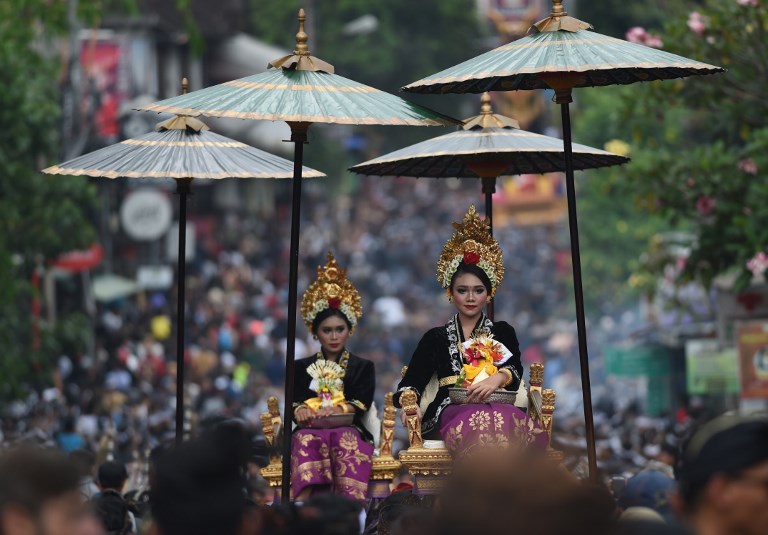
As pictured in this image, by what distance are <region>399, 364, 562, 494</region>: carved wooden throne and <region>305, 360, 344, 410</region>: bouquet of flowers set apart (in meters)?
0.78

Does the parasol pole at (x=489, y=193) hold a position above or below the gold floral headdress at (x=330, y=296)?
above

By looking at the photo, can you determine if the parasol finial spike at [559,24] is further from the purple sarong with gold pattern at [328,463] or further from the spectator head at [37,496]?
the spectator head at [37,496]

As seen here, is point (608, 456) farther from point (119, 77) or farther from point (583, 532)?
point (119, 77)

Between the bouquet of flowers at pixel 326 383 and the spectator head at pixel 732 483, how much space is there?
5.21m

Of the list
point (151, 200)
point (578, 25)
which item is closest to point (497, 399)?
point (578, 25)

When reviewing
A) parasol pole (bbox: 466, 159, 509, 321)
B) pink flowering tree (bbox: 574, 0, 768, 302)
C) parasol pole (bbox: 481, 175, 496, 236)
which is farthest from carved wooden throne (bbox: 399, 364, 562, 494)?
pink flowering tree (bbox: 574, 0, 768, 302)

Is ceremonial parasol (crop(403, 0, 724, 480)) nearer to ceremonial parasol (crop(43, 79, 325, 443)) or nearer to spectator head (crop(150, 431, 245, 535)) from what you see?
ceremonial parasol (crop(43, 79, 325, 443))

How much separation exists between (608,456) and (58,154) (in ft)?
33.4

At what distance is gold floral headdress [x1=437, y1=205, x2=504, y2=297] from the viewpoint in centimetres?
984

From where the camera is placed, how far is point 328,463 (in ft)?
32.7

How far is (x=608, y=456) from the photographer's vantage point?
1752 centimetres

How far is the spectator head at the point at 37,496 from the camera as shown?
15.6 feet

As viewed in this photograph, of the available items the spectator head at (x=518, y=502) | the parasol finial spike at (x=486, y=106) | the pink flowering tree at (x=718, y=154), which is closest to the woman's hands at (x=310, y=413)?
the parasol finial spike at (x=486, y=106)

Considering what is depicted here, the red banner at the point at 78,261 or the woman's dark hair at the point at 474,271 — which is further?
the red banner at the point at 78,261
